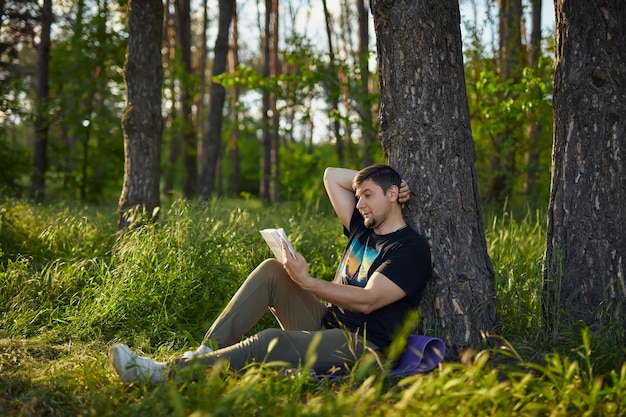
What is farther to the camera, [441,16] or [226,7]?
[226,7]

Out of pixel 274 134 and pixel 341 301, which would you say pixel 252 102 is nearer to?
pixel 274 134

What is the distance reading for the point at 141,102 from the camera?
295 inches

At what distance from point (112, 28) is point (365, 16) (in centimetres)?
546

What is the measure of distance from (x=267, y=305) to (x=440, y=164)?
A: 1.43 metres

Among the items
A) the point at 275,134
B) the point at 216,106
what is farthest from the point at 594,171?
the point at 275,134

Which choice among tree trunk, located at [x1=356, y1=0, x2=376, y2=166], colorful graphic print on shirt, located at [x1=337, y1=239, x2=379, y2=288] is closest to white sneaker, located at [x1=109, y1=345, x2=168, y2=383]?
colorful graphic print on shirt, located at [x1=337, y1=239, x2=379, y2=288]

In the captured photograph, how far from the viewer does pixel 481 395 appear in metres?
2.95

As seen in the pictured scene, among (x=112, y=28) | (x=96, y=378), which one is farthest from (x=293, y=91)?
(x=96, y=378)

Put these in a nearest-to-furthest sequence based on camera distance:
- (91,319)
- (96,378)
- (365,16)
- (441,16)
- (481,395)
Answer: (481,395) → (96,378) → (441,16) → (91,319) → (365,16)

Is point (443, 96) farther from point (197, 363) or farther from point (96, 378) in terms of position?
point (96, 378)

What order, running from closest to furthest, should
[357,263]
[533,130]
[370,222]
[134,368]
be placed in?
[134,368] → [370,222] → [357,263] → [533,130]

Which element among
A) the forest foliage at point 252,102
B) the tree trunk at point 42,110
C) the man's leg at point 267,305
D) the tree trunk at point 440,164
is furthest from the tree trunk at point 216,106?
the tree trunk at point 440,164

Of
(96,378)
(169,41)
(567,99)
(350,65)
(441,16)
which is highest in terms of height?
(169,41)

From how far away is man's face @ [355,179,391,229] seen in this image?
13.6 ft
